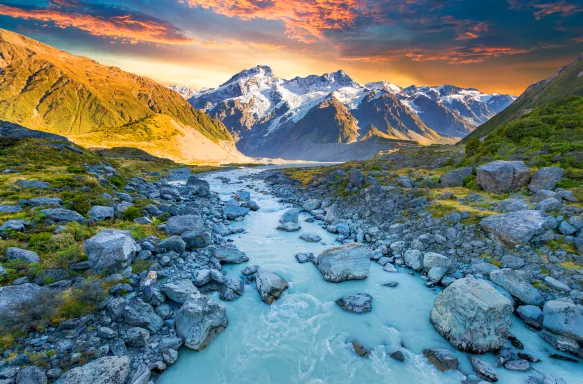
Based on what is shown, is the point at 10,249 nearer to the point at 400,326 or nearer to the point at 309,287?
the point at 309,287

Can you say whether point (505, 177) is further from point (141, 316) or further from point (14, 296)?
point (14, 296)

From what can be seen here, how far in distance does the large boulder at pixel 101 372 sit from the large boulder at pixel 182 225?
36.5 feet

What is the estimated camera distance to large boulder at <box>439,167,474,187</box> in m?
30.8

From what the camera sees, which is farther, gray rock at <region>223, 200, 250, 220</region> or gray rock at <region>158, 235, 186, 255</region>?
gray rock at <region>223, 200, 250, 220</region>

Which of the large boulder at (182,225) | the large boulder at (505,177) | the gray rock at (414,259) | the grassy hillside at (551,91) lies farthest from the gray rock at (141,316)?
the grassy hillside at (551,91)

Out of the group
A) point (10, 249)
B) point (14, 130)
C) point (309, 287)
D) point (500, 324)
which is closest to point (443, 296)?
point (500, 324)

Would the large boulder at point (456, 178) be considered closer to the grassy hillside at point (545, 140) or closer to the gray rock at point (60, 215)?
the grassy hillside at point (545, 140)

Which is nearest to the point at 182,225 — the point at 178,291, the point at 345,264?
the point at 178,291

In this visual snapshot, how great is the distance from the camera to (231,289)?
1552cm

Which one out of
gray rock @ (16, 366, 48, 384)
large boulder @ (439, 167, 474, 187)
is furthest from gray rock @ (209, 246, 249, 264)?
large boulder @ (439, 167, 474, 187)

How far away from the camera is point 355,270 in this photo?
1780 cm

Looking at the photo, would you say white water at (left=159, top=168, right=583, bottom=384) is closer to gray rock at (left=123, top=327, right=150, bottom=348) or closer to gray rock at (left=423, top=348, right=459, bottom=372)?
gray rock at (left=423, top=348, right=459, bottom=372)

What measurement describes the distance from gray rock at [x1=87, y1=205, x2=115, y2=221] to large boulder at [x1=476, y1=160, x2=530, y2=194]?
112 feet

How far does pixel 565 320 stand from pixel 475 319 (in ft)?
14.5
